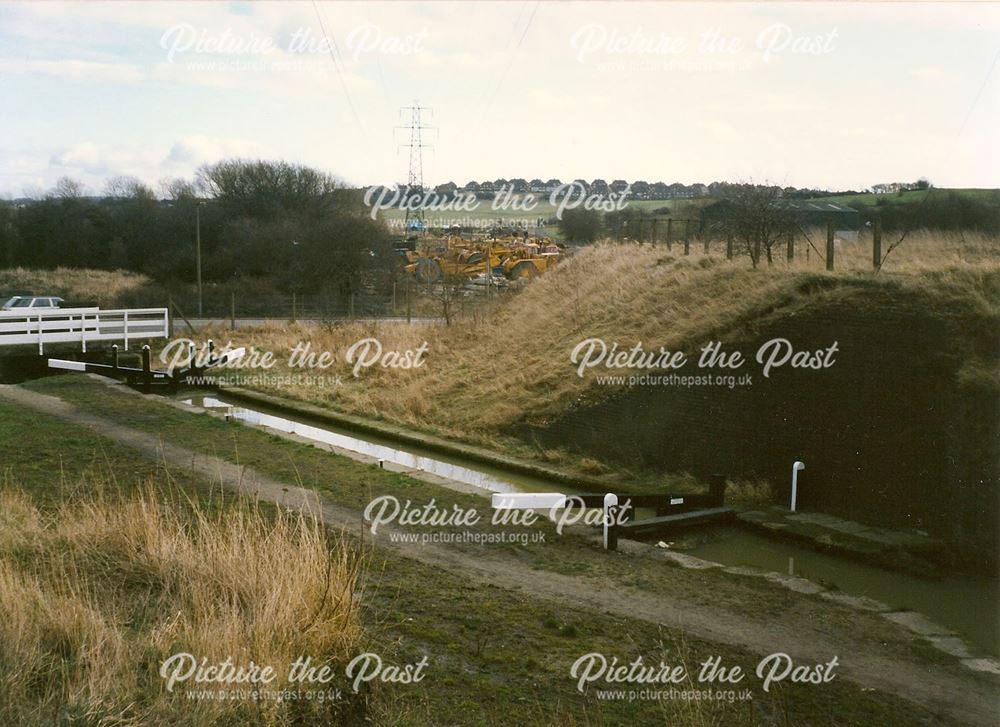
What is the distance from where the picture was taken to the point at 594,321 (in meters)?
22.4

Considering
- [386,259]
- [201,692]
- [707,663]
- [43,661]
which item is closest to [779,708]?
[707,663]

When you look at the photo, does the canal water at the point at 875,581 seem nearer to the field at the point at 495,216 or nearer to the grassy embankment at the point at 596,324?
the grassy embankment at the point at 596,324

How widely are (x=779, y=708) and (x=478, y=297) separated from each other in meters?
30.4

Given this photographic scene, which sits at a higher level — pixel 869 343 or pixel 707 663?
pixel 869 343

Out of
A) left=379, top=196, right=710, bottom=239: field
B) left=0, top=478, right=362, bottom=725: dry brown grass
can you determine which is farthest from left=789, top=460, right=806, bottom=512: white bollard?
left=379, top=196, right=710, bottom=239: field

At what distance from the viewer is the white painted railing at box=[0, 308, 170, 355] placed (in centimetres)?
2528

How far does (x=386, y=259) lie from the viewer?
4847 centimetres

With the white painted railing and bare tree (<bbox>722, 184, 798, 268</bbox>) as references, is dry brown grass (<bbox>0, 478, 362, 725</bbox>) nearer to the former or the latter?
bare tree (<bbox>722, 184, 798, 268</bbox>)

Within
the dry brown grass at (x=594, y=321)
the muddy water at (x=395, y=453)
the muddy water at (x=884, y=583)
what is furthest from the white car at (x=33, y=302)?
the muddy water at (x=884, y=583)

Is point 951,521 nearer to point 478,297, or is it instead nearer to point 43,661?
point 43,661

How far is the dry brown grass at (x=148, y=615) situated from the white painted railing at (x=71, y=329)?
63.9 feet

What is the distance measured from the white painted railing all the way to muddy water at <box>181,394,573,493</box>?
5563 mm

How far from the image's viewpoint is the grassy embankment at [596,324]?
15.2 m

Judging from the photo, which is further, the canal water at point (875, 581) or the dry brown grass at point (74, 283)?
the dry brown grass at point (74, 283)
